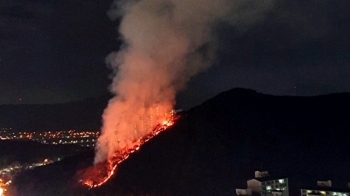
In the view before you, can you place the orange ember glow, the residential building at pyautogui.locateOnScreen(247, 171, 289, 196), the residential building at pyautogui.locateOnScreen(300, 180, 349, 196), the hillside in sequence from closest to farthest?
1. the residential building at pyautogui.locateOnScreen(300, 180, 349, 196)
2. the residential building at pyautogui.locateOnScreen(247, 171, 289, 196)
3. the hillside
4. the orange ember glow

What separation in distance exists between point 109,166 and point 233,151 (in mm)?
12935

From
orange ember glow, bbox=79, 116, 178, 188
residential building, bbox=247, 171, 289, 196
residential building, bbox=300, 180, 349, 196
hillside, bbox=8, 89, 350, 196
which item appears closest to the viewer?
residential building, bbox=300, 180, 349, 196

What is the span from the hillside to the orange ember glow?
1.07m

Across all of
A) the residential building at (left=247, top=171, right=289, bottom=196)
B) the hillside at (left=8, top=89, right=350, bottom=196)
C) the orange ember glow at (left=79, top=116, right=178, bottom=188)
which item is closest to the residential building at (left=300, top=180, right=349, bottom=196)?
the residential building at (left=247, top=171, right=289, bottom=196)

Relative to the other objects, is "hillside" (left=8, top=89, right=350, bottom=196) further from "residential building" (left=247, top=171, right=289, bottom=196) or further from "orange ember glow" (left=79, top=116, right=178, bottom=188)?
"residential building" (left=247, top=171, right=289, bottom=196)

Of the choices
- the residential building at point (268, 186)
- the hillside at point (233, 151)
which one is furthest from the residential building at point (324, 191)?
the hillside at point (233, 151)

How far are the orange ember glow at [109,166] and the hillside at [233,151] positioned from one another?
1.07 meters

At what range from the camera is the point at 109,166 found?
44031mm

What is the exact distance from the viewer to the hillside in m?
38.7

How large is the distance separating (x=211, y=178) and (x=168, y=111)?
13.8 m

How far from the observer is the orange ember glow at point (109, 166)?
4069cm

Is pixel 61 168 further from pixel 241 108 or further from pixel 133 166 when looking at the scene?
pixel 241 108

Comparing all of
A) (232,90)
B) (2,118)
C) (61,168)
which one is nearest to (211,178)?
(61,168)

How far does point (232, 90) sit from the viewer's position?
59969mm
